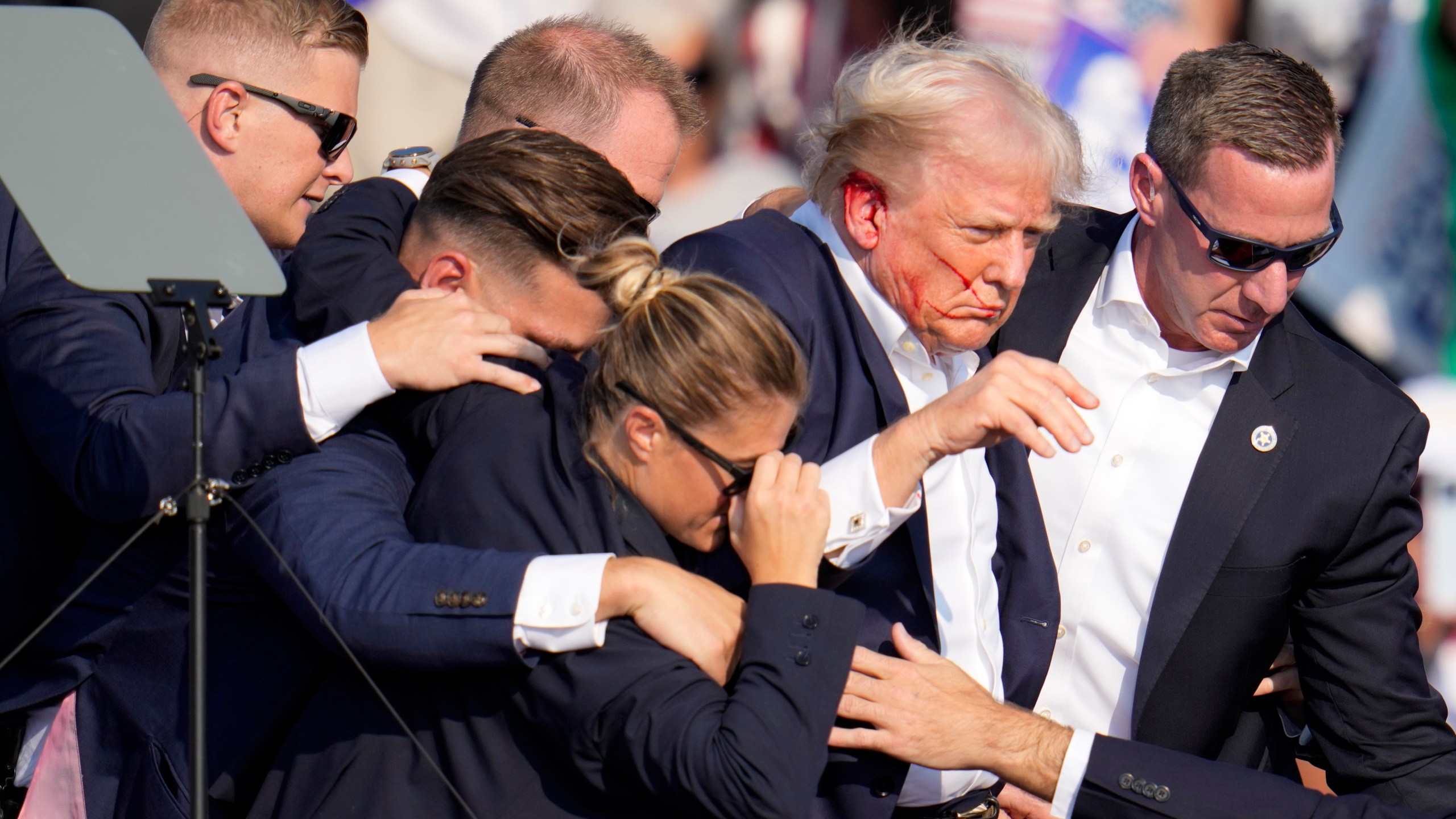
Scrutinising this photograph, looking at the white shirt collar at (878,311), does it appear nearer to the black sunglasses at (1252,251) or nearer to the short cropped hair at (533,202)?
the short cropped hair at (533,202)

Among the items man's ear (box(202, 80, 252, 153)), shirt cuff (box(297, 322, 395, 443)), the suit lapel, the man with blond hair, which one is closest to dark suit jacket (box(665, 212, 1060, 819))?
the man with blond hair

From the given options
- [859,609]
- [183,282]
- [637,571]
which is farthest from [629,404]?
[183,282]

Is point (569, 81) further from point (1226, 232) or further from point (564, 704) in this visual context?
point (564, 704)

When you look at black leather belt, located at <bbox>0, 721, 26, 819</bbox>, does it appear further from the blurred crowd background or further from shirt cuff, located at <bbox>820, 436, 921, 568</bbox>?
the blurred crowd background

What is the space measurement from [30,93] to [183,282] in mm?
353

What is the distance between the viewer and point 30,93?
1854 mm

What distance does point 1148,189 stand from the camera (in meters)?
3.14

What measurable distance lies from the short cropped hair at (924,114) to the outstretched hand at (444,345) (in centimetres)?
76

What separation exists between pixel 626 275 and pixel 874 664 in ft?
2.44

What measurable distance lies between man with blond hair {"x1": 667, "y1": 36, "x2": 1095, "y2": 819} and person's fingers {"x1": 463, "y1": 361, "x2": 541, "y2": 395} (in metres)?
0.43

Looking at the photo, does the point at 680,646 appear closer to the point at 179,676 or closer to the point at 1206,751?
the point at 179,676

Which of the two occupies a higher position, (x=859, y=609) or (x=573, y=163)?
(x=573, y=163)

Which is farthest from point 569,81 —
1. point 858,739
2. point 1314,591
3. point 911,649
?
point 1314,591

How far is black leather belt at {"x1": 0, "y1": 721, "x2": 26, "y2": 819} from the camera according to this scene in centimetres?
237
